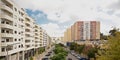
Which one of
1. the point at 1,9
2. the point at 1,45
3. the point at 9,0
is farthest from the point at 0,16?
the point at 9,0

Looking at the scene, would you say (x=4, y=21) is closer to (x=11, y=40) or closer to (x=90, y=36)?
(x=11, y=40)

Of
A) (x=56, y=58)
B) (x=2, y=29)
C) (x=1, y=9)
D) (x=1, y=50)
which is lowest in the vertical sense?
(x=56, y=58)

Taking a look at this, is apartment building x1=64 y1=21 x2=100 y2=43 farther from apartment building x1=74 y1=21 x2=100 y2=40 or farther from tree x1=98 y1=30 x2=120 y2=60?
tree x1=98 y1=30 x2=120 y2=60

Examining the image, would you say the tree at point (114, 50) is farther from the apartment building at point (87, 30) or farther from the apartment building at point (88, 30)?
the apartment building at point (88, 30)

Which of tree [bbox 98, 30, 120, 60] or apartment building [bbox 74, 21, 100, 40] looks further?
apartment building [bbox 74, 21, 100, 40]

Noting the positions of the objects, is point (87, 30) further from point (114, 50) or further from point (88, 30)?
point (114, 50)

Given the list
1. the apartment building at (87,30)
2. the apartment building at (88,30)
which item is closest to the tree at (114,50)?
the apartment building at (87,30)

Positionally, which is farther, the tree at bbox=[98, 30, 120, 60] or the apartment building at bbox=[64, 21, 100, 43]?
the apartment building at bbox=[64, 21, 100, 43]

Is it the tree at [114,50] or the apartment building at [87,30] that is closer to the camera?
the tree at [114,50]

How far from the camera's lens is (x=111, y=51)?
20688 mm

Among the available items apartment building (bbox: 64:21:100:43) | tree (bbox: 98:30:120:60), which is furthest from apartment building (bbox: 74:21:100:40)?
tree (bbox: 98:30:120:60)

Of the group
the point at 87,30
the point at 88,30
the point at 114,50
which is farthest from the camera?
the point at 87,30

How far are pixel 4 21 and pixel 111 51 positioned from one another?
30.7m

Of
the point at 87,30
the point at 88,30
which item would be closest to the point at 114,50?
the point at 88,30
